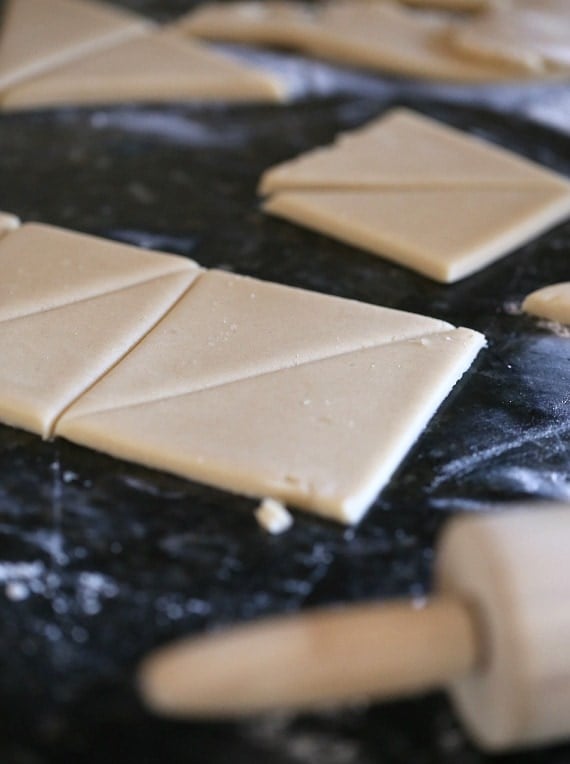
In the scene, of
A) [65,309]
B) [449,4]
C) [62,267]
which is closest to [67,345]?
[65,309]

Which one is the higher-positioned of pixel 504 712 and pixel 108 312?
pixel 504 712

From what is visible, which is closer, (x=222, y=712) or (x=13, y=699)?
(x=222, y=712)

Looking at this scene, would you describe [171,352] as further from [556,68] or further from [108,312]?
[556,68]

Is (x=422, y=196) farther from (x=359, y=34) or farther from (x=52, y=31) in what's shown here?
(x=52, y=31)

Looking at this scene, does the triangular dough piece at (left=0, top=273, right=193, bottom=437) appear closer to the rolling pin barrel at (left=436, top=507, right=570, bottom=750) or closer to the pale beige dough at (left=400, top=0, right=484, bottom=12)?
the rolling pin barrel at (left=436, top=507, right=570, bottom=750)

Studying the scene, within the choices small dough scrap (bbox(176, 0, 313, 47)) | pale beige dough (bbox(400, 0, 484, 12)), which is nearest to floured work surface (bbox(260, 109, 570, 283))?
small dough scrap (bbox(176, 0, 313, 47))

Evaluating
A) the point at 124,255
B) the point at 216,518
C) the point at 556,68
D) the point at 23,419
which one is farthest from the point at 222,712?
the point at 556,68

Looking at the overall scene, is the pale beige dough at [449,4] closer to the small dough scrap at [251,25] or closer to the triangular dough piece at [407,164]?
the small dough scrap at [251,25]
